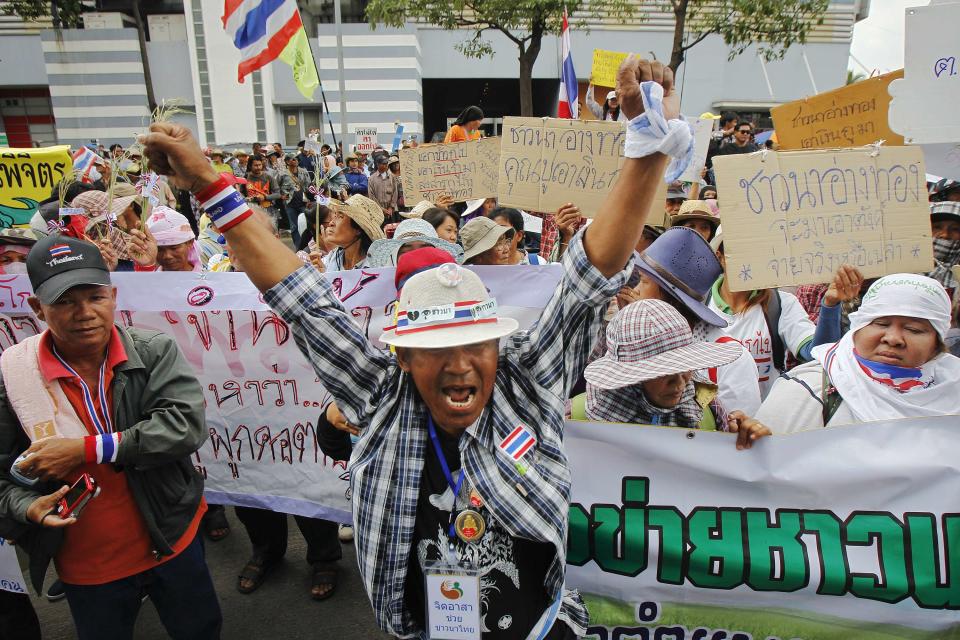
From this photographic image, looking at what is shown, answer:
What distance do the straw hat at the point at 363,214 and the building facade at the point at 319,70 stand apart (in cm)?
2349

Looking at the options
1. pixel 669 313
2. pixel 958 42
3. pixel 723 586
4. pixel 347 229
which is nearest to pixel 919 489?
pixel 723 586

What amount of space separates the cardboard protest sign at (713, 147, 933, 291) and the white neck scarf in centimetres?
49

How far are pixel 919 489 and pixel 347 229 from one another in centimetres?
329

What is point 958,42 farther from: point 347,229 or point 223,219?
point 347,229

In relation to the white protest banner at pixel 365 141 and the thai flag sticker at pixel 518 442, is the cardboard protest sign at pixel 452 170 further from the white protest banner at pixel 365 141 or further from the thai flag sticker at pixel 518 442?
the white protest banner at pixel 365 141

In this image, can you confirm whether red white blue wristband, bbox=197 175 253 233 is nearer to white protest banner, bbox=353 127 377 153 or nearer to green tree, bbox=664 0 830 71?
green tree, bbox=664 0 830 71

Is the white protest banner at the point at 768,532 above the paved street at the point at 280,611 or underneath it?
above


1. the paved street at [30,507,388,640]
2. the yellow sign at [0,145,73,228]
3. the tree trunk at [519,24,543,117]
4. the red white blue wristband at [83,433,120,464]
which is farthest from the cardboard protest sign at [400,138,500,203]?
the tree trunk at [519,24,543,117]

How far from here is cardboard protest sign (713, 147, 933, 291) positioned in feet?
8.48

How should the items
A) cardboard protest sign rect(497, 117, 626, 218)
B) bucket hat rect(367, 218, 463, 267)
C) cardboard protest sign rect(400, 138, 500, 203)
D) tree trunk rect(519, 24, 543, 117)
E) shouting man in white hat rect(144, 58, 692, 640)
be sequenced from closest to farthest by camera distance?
1. shouting man in white hat rect(144, 58, 692, 640)
2. bucket hat rect(367, 218, 463, 267)
3. cardboard protest sign rect(497, 117, 626, 218)
4. cardboard protest sign rect(400, 138, 500, 203)
5. tree trunk rect(519, 24, 543, 117)

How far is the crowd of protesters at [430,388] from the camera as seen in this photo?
1.48 m

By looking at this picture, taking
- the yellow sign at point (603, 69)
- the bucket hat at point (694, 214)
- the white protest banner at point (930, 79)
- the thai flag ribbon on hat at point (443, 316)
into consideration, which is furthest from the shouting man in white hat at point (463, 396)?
the yellow sign at point (603, 69)

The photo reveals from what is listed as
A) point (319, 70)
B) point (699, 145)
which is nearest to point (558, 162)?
point (699, 145)

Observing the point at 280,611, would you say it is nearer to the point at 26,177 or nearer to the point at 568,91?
the point at 26,177
